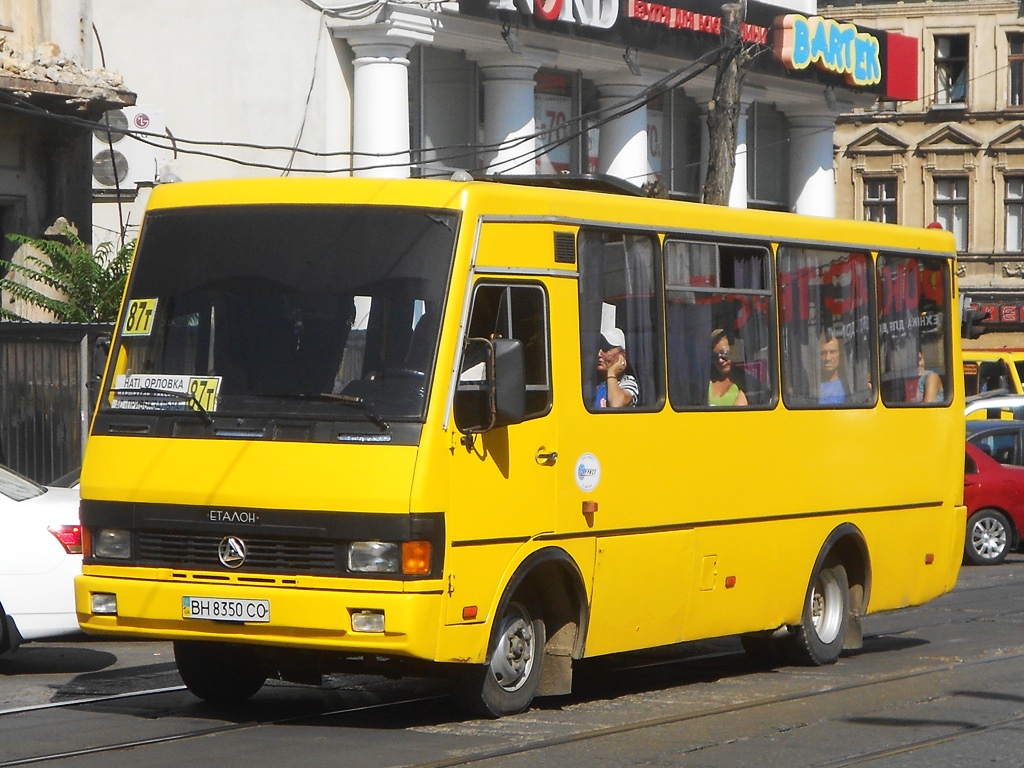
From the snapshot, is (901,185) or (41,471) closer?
(41,471)

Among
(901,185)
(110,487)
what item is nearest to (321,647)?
(110,487)

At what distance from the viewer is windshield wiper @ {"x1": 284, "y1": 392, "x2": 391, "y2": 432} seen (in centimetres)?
836

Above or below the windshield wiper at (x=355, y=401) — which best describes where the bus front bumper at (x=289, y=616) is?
below

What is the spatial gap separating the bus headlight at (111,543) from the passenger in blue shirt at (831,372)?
15.7 feet

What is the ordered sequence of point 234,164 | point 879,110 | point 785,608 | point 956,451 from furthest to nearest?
point 879,110 → point 234,164 → point 956,451 → point 785,608

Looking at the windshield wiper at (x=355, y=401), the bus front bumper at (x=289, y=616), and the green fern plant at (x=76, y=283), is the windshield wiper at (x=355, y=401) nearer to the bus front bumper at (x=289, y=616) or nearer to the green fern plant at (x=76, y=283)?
the bus front bumper at (x=289, y=616)

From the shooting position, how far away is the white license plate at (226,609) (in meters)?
8.37

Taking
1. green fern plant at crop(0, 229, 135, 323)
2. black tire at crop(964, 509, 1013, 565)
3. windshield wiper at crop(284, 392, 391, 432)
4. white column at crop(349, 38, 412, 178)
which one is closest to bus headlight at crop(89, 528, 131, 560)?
windshield wiper at crop(284, 392, 391, 432)

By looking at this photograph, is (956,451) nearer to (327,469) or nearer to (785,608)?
(785,608)

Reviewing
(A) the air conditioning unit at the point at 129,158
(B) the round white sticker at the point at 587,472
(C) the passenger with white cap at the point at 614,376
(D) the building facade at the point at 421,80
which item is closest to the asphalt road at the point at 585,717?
(B) the round white sticker at the point at 587,472

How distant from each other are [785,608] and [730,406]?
1469 millimetres

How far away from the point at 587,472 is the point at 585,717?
1.27 metres

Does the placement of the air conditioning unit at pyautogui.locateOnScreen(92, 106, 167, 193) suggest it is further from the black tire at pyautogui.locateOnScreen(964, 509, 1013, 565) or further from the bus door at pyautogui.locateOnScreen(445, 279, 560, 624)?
the bus door at pyautogui.locateOnScreen(445, 279, 560, 624)

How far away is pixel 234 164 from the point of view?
24.8 meters
